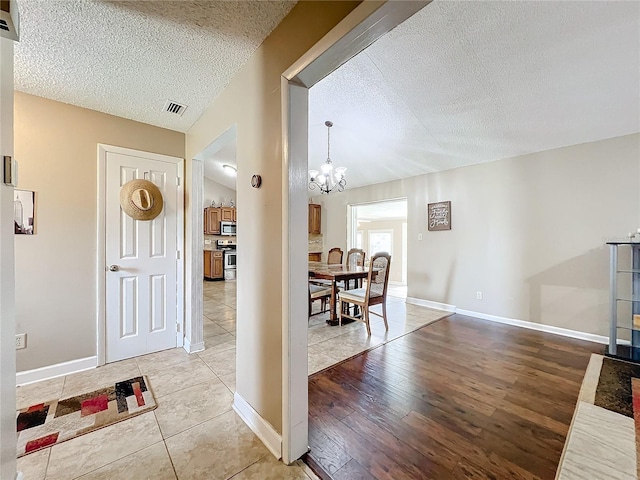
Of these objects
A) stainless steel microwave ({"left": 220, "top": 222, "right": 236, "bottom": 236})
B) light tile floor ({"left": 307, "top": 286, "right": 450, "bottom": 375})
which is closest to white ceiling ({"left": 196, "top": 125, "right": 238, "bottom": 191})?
stainless steel microwave ({"left": 220, "top": 222, "right": 236, "bottom": 236})

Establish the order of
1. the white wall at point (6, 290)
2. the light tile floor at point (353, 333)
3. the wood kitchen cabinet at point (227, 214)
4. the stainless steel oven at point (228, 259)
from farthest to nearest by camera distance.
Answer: the wood kitchen cabinet at point (227, 214), the stainless steel oven at point (228, 259), the light tile floor at point (353, 333), the white wall at point (6, 290)

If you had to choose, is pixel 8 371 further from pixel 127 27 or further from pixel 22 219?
pixel 127 27

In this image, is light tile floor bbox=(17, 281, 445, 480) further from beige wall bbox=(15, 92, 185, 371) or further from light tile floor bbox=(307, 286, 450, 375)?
beige wall bbox=(15, 92, 185, 371)

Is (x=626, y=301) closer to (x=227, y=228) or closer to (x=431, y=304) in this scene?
(x=431, y=304)

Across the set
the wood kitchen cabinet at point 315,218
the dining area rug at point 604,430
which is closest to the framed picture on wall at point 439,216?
the dining area rug at point 604,430

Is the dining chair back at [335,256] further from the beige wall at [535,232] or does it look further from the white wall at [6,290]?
the white wall at [6,290]

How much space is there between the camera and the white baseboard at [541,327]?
2840mm

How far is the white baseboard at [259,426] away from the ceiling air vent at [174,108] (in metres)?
2.39

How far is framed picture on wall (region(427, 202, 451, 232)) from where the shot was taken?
4086 mm

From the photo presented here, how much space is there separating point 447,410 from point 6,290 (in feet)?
8.05

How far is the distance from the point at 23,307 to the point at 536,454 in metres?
3.70

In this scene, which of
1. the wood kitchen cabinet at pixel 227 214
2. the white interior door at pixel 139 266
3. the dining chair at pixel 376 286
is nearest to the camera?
the white interior door at pixel 139 266

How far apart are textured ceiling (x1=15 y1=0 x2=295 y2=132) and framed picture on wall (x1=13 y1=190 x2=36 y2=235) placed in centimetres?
83

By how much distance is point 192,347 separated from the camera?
2.62 m
